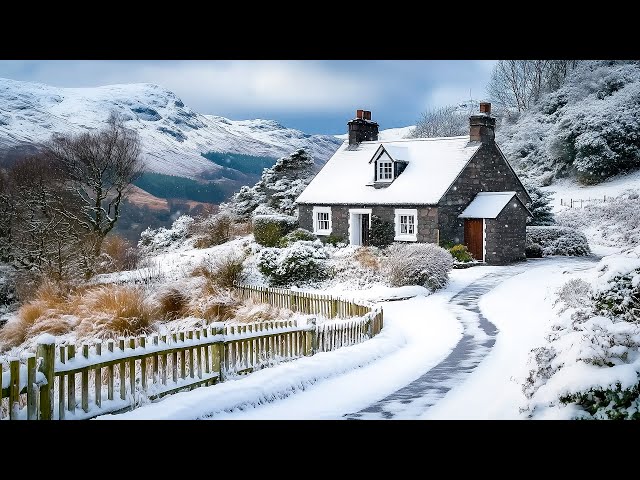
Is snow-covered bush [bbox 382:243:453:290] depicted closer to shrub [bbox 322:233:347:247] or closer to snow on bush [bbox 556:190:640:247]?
shrub [bbox 322:233:347:247]

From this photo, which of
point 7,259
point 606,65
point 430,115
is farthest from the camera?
point 430,115

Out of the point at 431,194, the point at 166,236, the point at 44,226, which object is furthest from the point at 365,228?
the point at 44,226

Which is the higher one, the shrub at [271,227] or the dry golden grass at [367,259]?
the shrub at [271,227]

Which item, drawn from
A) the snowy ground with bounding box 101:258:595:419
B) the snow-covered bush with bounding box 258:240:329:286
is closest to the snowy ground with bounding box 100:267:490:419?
the snowy ground with bounding box 101:258:595:419

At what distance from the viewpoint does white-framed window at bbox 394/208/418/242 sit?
1711 centimetres

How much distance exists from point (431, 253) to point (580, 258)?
4798 mm

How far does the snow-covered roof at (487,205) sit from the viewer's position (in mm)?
16595

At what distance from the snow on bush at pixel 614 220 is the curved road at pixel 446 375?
197 cm

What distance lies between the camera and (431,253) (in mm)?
13539

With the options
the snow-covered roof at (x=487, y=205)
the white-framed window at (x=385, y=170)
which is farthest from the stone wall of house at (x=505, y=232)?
the white-framed window at (x=385, y=170)

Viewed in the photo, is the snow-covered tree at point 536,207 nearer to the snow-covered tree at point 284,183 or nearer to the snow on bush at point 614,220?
the snow on bush at point 614,220

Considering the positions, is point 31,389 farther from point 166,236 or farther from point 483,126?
point 483,126
